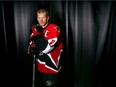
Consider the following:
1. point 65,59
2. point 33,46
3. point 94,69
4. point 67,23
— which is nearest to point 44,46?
point 33,46

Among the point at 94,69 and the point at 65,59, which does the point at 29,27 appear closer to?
the point at 65,59

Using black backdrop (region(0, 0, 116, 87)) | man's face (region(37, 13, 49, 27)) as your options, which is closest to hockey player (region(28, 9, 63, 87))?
man's face (region(37, 13, 49, 27))

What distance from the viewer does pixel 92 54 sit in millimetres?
2369

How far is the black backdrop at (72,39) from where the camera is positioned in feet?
7.20

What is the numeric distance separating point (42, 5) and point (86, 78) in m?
1.04

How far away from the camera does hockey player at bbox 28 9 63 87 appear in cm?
179

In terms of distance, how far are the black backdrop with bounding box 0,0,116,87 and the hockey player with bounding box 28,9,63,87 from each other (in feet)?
1.28

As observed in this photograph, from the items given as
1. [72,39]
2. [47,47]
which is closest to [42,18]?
[47,47]

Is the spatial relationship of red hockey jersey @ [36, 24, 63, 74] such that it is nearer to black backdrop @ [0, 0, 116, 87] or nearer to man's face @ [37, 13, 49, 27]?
man's face @ [37, 13, 49, 27]

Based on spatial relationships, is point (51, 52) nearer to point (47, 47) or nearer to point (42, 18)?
point (47, 47)

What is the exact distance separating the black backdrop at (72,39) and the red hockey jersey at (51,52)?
16.6 inches

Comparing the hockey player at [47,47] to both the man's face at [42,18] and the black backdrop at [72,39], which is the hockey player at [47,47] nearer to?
the man's face at [42,18]

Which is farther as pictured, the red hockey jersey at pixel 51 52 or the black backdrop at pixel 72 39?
the black backdrop at pixel 72 39

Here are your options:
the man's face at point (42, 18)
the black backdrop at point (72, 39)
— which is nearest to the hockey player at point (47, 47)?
the man's face at point (42, 18)
